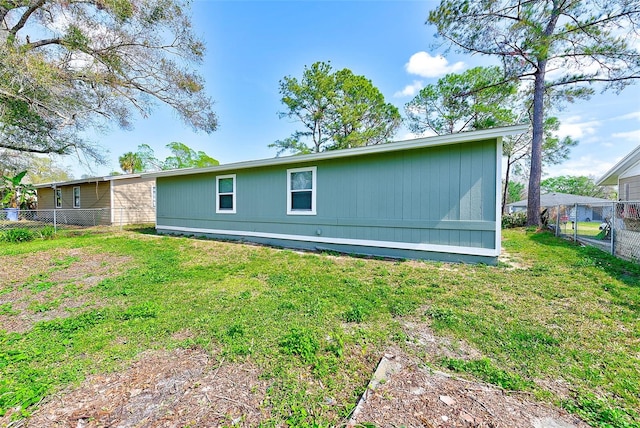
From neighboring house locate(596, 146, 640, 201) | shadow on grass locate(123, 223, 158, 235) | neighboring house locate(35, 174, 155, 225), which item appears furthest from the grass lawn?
neighboring house locate(35, 174, 155, 225)

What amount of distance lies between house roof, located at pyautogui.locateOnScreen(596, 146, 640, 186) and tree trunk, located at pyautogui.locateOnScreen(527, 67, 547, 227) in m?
2.26

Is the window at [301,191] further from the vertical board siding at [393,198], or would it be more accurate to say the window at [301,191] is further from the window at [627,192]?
the window at [627,192]

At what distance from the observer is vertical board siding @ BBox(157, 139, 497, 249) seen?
4.89 m

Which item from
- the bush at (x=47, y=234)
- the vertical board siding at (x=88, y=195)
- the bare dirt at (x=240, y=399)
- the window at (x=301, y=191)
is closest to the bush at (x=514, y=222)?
the window at (x=301, y=191)

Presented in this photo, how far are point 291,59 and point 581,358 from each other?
18739 mm

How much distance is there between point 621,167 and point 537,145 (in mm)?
2789

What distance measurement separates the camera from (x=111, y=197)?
1336cm

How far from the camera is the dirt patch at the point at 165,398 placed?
5.11 ft

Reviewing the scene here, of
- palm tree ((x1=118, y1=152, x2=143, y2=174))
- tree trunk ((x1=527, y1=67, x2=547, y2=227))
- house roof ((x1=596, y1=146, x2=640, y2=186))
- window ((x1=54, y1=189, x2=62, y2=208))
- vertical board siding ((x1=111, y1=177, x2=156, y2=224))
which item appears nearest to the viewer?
house roof ((x1=596, y1=146, x2=640, y2=186))

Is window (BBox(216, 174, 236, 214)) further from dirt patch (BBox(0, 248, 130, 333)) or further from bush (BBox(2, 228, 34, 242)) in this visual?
bush (BBox(2, 228, 34, 242))

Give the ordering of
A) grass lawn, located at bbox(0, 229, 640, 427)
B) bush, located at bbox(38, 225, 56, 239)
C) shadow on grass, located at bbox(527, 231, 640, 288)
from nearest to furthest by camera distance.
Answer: grass lawn, located at bbox(0, 229, 640, 427) < shadow on grass, located at bbox(527, 231, 640, 288) < bush, located at bbox(38, 225, 56, 239)

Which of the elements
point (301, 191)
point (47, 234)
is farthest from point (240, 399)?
point (47, 234)

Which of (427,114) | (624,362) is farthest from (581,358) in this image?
(427,114)

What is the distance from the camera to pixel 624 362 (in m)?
2.04
